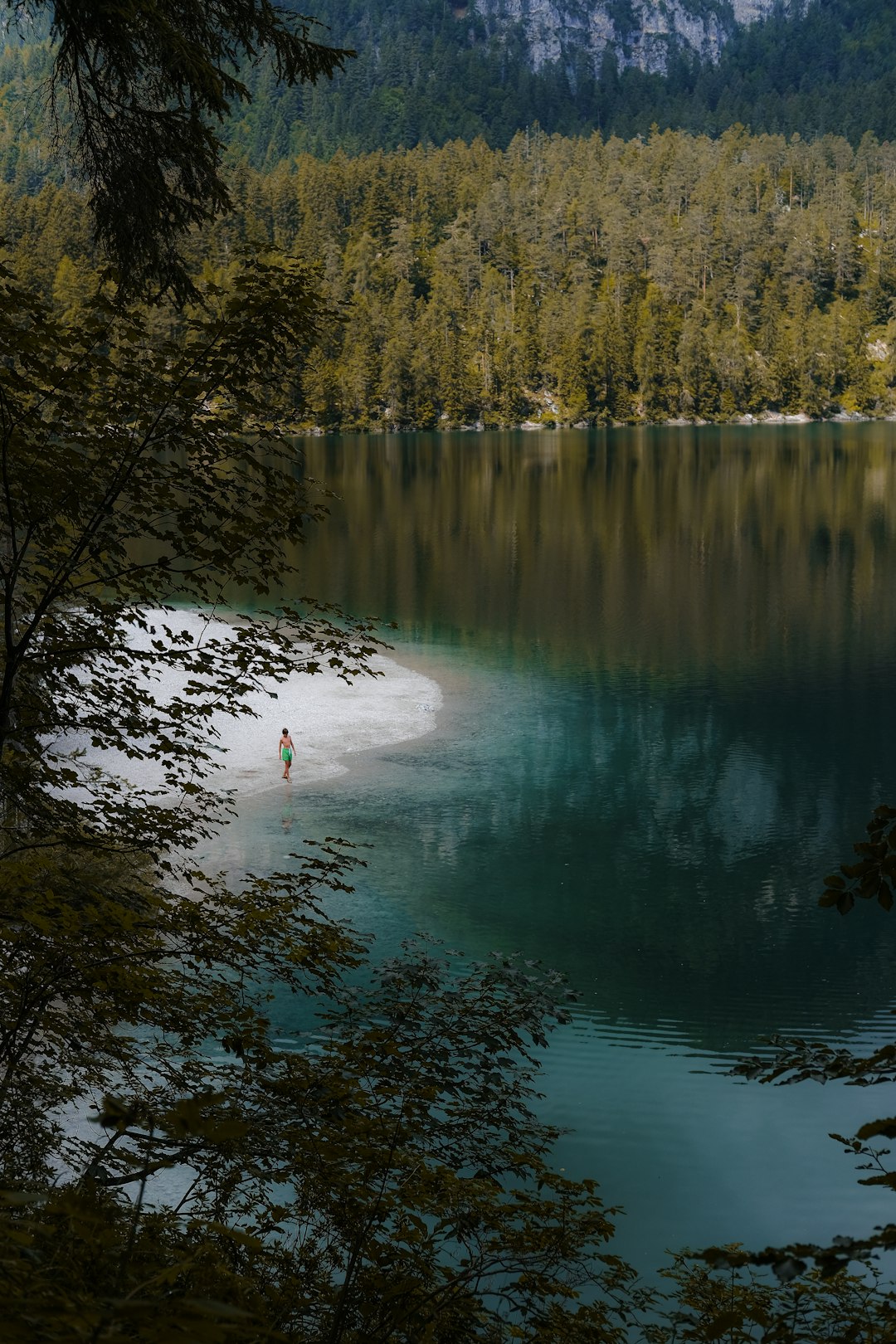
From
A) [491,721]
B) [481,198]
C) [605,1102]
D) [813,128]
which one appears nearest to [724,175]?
[481,198]

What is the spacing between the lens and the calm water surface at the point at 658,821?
1116 centimetres

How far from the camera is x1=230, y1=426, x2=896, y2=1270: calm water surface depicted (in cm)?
1116

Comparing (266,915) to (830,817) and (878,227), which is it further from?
(878,227)

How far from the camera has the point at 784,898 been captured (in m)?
16.4

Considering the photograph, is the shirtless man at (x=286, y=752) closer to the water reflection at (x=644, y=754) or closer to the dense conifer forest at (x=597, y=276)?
the water reflection at (x=644, y=754)

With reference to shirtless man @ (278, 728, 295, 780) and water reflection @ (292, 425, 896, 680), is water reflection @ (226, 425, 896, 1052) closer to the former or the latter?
water reflection @ (292, 425, 896, 680)

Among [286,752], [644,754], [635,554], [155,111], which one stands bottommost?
[644,754]

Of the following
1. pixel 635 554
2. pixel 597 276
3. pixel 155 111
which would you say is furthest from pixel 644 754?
pixel 597 276

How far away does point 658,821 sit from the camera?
19453 mm

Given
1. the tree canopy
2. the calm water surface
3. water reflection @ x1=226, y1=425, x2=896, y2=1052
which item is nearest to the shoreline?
water reflection @ x1=226, y1=425, x2=896, y2=1052

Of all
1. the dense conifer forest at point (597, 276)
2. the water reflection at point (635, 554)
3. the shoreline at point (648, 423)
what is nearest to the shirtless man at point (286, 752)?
the water reflection at point (635, 554)

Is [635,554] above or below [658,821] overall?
above

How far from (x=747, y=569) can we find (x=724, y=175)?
399ft

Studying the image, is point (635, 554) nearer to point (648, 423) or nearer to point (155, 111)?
point (155, 111)
